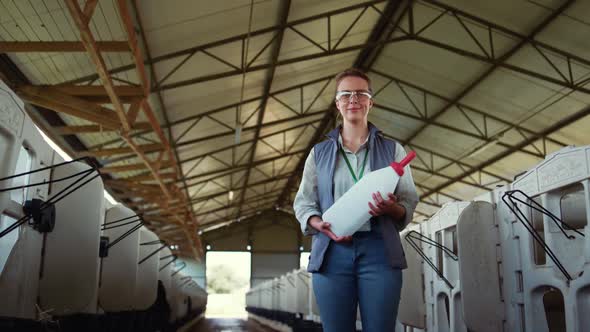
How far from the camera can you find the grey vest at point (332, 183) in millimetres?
1496

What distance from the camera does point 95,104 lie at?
6695mm

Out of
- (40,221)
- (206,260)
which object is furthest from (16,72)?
(206,260)

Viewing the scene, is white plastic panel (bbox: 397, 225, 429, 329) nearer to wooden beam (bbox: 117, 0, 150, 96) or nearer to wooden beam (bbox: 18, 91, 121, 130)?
wooden beam (bbox: 117, 0, 150, 96)

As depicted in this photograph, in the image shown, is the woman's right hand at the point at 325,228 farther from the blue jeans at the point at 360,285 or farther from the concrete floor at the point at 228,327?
the concrete floor at the point at 228,327

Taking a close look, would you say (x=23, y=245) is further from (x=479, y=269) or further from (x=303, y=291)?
(x=303, y=291)

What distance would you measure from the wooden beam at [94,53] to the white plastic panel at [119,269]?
1718mm

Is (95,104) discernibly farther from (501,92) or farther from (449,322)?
(501,92)

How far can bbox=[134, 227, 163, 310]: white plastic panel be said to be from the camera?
455 cm

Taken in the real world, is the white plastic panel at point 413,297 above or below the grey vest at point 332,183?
below

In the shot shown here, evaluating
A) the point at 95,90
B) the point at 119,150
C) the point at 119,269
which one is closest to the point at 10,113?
the point at 119,269

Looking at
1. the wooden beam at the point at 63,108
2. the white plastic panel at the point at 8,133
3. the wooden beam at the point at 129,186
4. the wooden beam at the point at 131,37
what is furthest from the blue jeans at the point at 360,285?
the wooden beam at the point at 129,186

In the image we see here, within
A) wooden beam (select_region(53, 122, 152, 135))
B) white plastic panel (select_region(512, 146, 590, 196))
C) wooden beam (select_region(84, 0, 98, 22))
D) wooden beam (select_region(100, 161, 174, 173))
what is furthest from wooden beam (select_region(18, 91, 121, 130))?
white plastic panel (select_region(512, 146, 590, 196))

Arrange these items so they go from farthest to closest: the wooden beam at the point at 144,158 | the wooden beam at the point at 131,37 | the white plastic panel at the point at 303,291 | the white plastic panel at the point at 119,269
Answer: the white plastic panel at the point at 303,291
the wooden beam at the point at 144,158
the wooden beam at the point at 131,37
the white plastic panel at the point at 119,269

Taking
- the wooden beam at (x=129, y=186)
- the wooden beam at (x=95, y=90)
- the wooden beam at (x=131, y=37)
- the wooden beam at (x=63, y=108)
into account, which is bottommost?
the wooden beam at (x=129, y=186)
